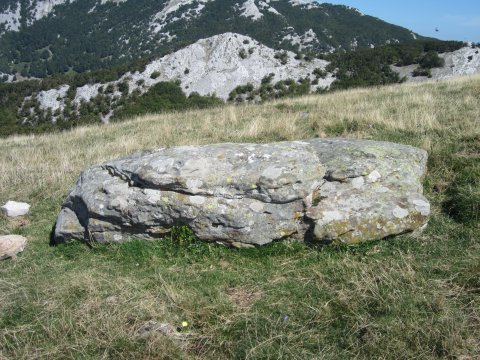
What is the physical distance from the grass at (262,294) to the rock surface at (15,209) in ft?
1.16

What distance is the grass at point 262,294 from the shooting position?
3709 mm

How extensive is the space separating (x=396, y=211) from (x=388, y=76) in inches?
1211

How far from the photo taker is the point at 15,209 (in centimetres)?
791

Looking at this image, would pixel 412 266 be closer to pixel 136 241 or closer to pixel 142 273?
pixel 142 273

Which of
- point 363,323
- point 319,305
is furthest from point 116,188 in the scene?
point 363,323

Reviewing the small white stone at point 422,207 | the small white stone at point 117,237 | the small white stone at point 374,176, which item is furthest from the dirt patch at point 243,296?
Answer: the small white stone at point 422,207

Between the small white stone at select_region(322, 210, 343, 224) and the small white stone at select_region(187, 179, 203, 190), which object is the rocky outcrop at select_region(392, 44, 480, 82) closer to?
the small white stone at select_region(322, 210, 343, 224)

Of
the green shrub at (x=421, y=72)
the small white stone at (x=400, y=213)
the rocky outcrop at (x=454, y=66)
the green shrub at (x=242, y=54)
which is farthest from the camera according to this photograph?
the green shrub at (x=242, y=54)

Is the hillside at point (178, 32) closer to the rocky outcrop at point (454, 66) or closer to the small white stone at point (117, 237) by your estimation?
the rocky outcrop at point (454, 66)

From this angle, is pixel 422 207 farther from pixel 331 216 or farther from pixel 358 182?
pixel 331 216

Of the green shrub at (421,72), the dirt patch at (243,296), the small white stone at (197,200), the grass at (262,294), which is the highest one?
the green shrub at (421,72)

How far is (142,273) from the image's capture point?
5273 millimetres

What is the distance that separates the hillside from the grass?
111m

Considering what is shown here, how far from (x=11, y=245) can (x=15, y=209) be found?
197 cm
